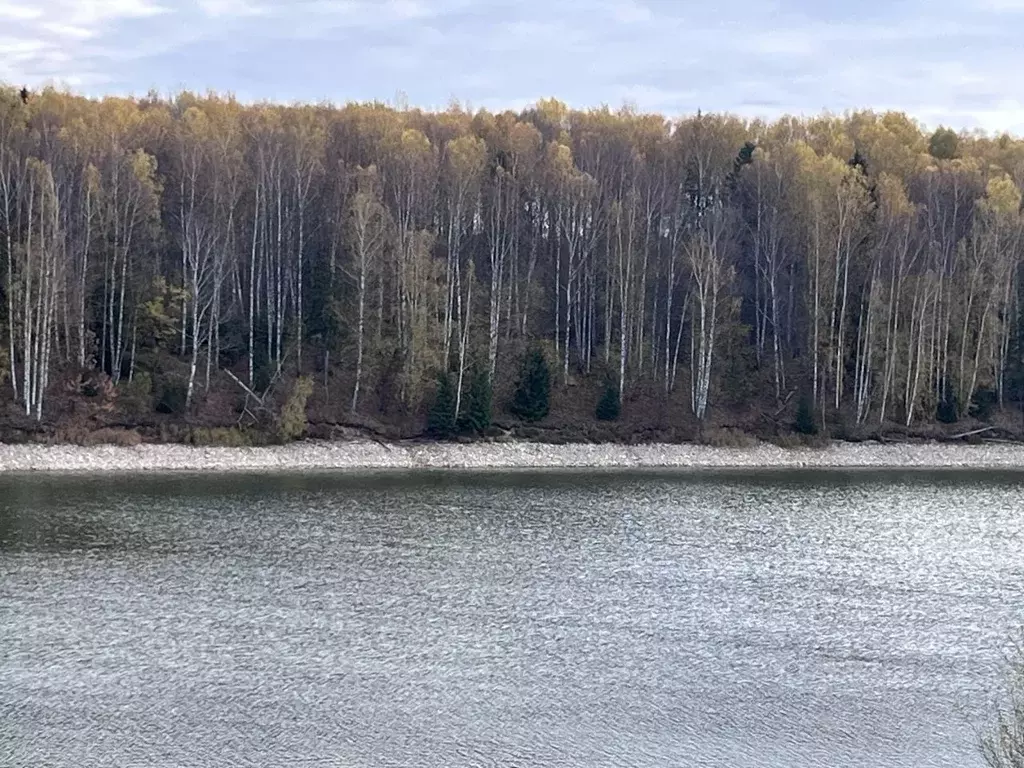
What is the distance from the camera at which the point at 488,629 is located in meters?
19.2

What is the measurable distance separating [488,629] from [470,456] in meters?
22.6

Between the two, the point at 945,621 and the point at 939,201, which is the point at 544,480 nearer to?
the point at 945,621

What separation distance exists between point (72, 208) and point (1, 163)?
2983 millimetres

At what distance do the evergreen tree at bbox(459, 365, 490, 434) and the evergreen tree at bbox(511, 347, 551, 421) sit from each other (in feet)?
7.64

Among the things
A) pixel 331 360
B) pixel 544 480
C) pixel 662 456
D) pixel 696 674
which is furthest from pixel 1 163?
pixel 696 674

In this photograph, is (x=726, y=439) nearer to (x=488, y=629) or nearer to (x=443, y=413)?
(x=443, y=413)

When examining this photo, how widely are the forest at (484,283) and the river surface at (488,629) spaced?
11.3 m

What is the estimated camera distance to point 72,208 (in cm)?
4381

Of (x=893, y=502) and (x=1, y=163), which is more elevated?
(x=1, y=163)

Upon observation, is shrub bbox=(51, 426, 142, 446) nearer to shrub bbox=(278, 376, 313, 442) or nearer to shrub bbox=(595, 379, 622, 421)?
shrub bbox=(278, 376, 313, 442)

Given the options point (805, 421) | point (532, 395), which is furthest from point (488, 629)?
point (805, 421)

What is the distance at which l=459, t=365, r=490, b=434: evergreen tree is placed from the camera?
42.9 metres

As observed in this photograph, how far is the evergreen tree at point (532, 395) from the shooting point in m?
45.4

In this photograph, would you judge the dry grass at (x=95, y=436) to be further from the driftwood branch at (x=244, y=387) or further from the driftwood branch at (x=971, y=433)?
the driftwood branch at (x=971, y=433)
